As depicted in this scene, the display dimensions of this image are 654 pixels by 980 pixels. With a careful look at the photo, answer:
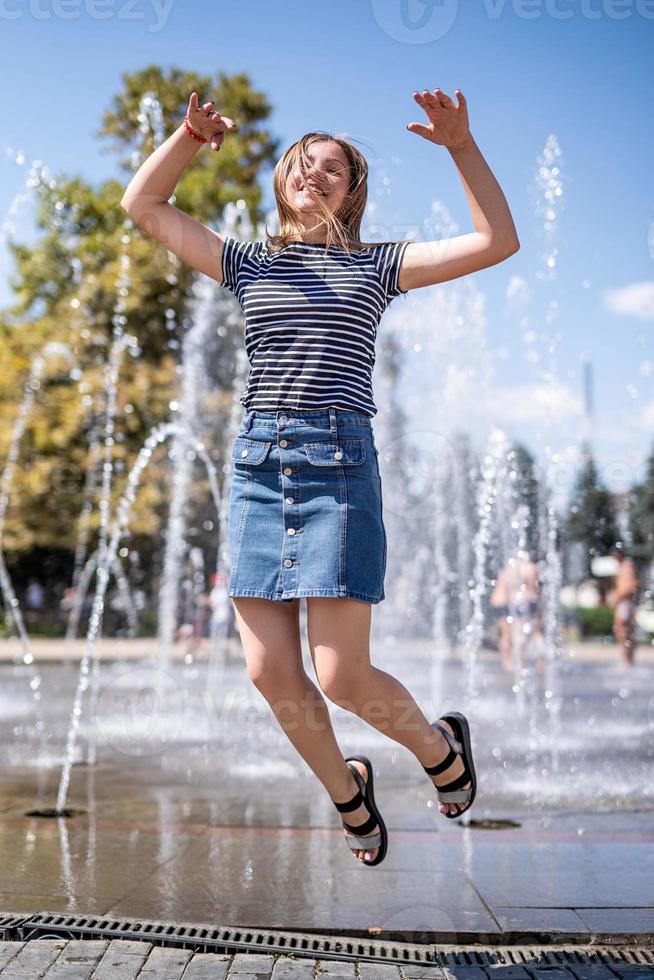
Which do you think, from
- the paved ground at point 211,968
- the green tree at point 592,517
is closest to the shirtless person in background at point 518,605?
the paved ground at point 211,968

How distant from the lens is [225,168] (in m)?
19.6

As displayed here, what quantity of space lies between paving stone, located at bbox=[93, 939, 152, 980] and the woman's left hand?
211 centimetres

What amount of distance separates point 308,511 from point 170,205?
34.6 inches

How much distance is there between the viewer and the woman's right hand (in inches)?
107

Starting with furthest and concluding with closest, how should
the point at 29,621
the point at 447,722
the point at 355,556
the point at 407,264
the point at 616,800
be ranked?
1. the point at 29,621
2. the point at 616,800
3. the point at 447,722
4. the point at 407,264
5. the point at 355,556

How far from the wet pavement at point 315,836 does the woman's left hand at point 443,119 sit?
79.7 inches

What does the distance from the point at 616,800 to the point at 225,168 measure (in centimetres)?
1646

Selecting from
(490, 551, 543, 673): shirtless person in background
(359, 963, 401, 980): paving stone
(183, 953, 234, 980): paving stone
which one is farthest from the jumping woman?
(490, 551, 543, 673): shirtless person in background

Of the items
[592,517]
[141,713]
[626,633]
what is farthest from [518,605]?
[592,517]

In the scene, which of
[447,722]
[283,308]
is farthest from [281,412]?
[447,722]

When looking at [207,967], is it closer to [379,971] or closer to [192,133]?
[379,971]

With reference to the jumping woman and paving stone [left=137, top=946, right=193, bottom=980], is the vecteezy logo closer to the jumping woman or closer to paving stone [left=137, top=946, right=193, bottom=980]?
paving stone [left=137, top=946, right=193, bottom=980]

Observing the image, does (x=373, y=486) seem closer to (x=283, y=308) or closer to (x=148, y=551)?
(x=283, y=308)

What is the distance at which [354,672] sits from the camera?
2.57 metres
